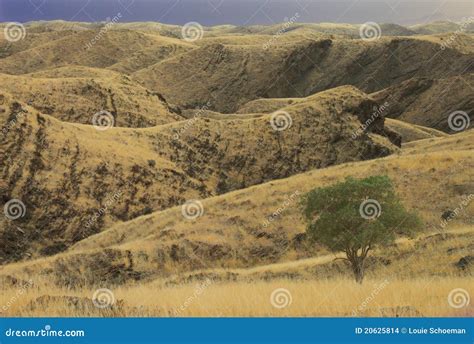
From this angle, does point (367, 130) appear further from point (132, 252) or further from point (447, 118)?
point (447, 118)

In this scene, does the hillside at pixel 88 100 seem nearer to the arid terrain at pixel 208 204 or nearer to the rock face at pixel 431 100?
the arid terrain at pixel 208 204

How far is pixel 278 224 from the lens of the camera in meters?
38.1

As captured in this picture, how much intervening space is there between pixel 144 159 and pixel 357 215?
36.6 metres

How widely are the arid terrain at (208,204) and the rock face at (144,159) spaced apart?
5.6 inches

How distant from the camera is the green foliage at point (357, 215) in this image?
76.5 ft

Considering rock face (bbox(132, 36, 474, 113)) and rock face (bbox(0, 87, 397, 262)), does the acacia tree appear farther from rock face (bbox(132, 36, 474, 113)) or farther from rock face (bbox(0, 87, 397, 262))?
rock face (bbox(132, 36, 474, 113))

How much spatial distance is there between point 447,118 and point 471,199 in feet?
255

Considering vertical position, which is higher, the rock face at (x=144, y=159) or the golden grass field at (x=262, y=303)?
the rock face at (x=144, y=159)

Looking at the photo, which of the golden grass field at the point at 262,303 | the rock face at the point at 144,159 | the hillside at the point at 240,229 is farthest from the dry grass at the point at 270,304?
the rock face at the point at 144,159

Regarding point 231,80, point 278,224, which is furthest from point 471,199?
point 231,80

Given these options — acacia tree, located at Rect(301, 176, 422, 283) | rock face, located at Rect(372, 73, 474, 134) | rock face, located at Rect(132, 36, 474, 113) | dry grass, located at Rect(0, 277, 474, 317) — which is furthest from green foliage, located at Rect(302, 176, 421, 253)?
rock face, located at Rect(132, 36, 474, 113)

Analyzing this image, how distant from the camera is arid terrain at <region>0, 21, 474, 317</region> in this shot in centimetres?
1191

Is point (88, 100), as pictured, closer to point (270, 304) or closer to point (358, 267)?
point (358, 267)

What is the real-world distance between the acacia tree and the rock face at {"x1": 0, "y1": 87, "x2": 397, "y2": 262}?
1103 inches
